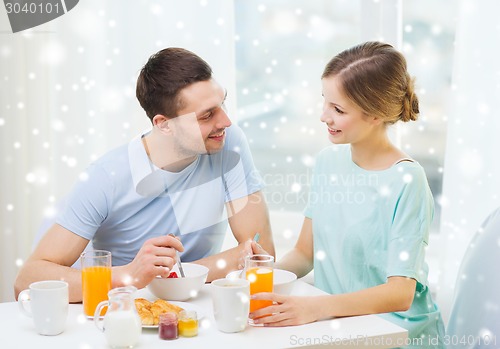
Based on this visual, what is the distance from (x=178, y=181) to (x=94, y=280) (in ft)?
1.76

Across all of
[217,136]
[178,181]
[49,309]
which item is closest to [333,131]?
[217,136]

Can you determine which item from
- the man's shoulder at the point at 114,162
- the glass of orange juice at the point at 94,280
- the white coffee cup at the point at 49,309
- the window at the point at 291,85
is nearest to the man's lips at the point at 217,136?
the man's shoulder at the point at 114,162

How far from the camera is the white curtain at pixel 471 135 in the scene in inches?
78.4

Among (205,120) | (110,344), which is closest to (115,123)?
(205,120)

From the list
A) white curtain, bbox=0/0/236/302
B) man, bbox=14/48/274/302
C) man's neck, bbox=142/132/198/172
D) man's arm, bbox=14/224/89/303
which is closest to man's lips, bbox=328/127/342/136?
man, bbox=14/48/274/302

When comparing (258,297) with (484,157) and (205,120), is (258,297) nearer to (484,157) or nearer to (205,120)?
(205,120)

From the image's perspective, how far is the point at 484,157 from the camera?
201 cm

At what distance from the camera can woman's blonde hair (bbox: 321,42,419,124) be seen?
1.62 m

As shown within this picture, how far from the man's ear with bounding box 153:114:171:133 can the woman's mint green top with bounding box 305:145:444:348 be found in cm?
42

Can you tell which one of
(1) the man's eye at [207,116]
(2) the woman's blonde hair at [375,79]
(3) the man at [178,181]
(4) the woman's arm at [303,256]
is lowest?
(4) the woman's arm at [303,256]

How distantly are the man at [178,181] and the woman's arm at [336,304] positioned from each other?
1.18 feet

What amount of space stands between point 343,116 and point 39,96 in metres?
1.38

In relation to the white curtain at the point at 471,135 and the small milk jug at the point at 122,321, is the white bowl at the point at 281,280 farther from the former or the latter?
the white curtain at the point at 471,135

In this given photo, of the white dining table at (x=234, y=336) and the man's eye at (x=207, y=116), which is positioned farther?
the man's eye at (x=207, y=116)
